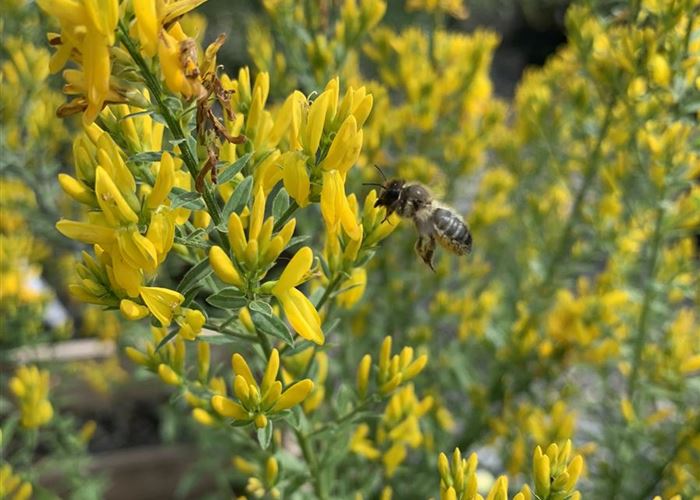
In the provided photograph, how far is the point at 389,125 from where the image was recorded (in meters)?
2.04

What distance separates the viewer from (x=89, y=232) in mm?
780

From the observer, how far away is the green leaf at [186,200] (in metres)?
0.80

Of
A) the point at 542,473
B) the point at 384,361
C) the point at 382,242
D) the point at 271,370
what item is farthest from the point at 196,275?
the point at 382,242

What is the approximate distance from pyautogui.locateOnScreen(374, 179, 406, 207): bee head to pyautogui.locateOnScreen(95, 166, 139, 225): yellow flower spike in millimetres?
518

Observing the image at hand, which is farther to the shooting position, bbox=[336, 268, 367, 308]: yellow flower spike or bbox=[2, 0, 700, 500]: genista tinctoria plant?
bbox=[336, 268, 367, 308]: yellow flower spike

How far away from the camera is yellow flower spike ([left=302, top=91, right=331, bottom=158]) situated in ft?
2.64

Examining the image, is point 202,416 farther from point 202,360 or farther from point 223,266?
point 223,266

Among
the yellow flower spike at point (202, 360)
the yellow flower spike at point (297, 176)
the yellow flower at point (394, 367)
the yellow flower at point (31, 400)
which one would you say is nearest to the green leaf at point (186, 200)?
the yellow flower spike at point (297, 176)

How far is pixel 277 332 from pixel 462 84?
4.85 ft

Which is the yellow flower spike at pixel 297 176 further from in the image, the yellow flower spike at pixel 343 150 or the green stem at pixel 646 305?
the green stem at pixel 646 305

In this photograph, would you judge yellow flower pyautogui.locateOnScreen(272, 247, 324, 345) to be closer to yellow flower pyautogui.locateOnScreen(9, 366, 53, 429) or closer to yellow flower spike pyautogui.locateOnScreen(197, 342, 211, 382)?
yellow flower spike pyautogui.locateOnScreen(197, 342, 211, 382)

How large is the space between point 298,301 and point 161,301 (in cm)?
16

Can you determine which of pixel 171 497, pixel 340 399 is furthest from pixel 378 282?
pixel 171 497

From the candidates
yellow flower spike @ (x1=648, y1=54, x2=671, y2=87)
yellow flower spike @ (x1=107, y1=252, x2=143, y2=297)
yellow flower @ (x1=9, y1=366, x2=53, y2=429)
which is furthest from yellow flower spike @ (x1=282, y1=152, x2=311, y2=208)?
yellow flower spike @ (x1=648, y1=54, x2=671, y2=87)
